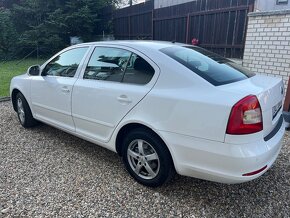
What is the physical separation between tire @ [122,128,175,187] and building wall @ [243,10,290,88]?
137 inches

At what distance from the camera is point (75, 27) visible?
12797 millimetres

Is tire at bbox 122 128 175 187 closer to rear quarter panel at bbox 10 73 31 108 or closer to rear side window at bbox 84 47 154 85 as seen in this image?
rear side window at bbox 84 47 154 85

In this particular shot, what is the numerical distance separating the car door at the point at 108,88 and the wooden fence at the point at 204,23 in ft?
15.1

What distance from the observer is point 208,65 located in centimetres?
262

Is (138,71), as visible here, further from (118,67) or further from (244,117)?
(244,117)

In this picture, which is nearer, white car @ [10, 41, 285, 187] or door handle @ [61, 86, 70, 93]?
white car @ [10, 41, 285, 187]

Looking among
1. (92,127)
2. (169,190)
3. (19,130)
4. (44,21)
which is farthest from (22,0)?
(169,190)

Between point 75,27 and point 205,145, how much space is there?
479 inches

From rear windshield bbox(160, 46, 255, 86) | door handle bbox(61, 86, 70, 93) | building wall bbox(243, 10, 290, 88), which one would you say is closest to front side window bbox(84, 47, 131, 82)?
door handle bbox(61, 86, 70, 93)

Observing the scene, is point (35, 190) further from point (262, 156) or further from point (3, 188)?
point (262, 156)

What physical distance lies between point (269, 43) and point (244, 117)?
355 centimetres

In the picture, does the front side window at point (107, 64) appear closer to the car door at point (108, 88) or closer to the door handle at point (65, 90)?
the car door at point (108, 88)

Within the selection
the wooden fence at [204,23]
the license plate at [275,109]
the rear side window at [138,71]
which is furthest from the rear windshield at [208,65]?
the wooden fence at [204,23]

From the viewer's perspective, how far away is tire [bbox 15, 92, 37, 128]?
4284mm
